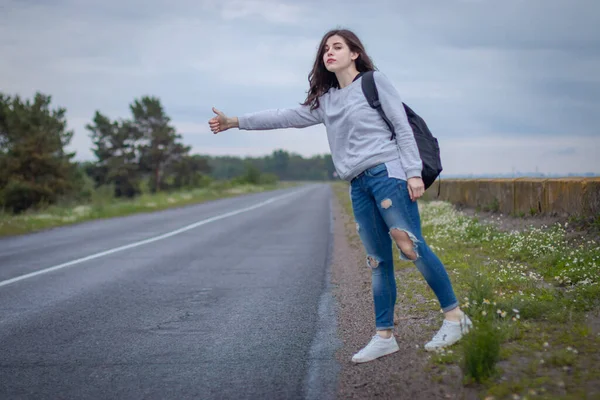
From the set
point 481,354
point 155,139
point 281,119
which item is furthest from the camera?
point 155,139

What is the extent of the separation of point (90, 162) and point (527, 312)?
2707 inches

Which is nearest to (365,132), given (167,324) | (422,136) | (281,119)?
(422,136)

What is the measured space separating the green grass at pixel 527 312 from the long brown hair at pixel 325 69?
172cm

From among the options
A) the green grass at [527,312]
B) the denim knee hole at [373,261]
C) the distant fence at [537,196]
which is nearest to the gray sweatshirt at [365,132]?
the denim knee hole at [373,261]

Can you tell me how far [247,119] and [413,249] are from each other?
1.55 metres

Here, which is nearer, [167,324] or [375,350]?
[375,350]

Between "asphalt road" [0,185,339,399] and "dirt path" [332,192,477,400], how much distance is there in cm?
13

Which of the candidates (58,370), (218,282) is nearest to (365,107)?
(58,370)

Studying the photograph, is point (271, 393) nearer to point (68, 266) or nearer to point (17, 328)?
point (17, 328)

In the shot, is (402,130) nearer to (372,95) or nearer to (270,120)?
(372,95)

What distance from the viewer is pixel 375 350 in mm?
3854

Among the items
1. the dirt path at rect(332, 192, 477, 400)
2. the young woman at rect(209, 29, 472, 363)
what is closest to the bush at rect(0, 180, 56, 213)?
the dirt path at rect(332, 192, 477, 400)

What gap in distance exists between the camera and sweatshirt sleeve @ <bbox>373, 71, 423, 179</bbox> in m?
3.60

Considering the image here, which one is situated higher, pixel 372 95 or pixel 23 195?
pixel 372 95
